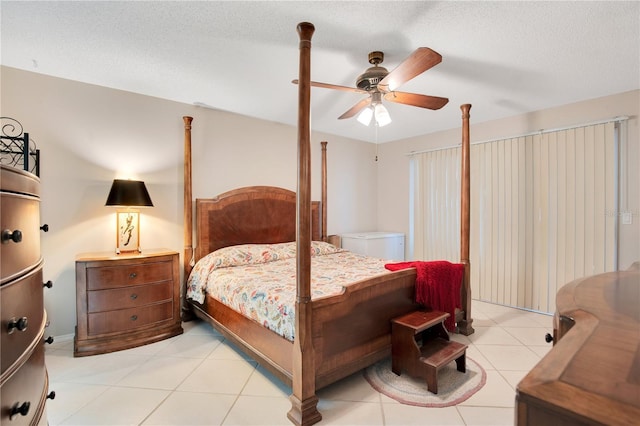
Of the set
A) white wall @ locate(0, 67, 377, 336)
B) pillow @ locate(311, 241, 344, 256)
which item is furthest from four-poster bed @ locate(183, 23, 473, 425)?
pillow @ locate(311, 241, 344, 256)

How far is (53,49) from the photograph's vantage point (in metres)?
2.19

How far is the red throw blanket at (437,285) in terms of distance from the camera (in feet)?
7.97

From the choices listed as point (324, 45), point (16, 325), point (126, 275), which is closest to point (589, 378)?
point (16, 325)

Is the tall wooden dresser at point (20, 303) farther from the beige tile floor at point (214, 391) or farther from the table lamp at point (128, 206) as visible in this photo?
the table lamp at point (128, 206)

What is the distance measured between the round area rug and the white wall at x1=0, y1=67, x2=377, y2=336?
2.51m

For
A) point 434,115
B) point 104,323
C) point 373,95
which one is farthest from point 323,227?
point 104,323

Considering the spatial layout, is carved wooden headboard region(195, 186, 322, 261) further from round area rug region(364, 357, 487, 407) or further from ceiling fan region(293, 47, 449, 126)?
round area rug region(364, 357, 487, 407)

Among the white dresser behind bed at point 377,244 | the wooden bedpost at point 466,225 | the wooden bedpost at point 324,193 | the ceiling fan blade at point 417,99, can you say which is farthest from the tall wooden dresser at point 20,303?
the white dresser behind bed at point 377,244

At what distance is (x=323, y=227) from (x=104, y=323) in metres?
2.80

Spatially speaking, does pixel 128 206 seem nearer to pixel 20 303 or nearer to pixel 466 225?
pixel 20 303

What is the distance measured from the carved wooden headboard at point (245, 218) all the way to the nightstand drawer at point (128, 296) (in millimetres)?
586

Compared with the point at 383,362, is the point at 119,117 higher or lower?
higher

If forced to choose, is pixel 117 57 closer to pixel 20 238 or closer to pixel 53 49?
pixel 53 49

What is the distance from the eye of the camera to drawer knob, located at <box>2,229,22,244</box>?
883 millimetres
